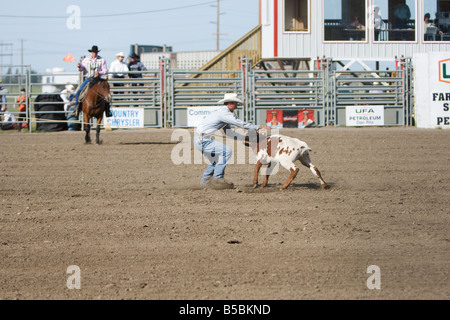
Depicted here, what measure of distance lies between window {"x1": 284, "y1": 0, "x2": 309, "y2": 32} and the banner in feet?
15.0

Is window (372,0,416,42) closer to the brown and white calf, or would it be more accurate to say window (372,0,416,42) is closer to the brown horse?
the brown horse

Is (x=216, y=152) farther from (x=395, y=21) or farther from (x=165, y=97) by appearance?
(x=395, y=21)

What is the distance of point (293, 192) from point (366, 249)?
3.40 meters

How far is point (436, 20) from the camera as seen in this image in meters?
25.9

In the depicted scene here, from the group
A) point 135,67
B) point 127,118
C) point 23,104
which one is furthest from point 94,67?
point 23,104

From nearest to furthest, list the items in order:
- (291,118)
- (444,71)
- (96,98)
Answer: (96,98) < (444,71) < (291,118)

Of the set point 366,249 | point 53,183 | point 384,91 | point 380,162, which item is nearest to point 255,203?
point 366,249

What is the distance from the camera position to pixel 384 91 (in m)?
24.2

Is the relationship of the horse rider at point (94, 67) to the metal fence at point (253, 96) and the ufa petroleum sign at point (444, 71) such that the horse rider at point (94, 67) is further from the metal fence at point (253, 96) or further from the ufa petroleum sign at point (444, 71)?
the ufa petroleum sign at point (444, 71)

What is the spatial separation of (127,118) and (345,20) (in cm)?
918

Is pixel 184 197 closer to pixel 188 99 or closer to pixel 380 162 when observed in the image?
pixel 380 162

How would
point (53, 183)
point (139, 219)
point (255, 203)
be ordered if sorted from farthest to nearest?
point (53, 183)
point (255, 203)
point (139, 219)

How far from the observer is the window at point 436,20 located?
25.6 metres

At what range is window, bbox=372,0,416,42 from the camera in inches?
997
